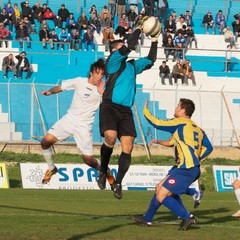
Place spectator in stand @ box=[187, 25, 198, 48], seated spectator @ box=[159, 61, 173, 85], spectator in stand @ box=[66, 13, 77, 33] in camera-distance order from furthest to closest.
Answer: spectator in stand @ box=[187, 25, 198, 48] < spectator in stand @ box=[66, 13, 77, 33] < seated spectator @ box=[159, 61, 173, 85]

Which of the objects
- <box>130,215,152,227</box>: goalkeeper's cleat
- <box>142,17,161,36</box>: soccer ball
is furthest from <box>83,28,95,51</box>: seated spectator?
<box>130,215,152,227</box>: goalkeeper's cleat

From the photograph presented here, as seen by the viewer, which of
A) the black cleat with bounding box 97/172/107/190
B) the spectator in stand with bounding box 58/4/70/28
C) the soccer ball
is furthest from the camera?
the spectator in stand with bounding box 58/4/70/28

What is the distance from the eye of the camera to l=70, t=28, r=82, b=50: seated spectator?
147 ft

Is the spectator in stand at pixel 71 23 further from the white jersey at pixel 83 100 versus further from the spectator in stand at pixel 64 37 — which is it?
the white jersey at pixel 83 100

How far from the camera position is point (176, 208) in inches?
562

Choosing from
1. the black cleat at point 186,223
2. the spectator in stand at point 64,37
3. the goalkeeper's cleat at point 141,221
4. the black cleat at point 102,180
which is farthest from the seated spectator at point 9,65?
the black cleat at point 186,223

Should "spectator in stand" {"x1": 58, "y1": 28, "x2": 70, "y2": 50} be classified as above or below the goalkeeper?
below

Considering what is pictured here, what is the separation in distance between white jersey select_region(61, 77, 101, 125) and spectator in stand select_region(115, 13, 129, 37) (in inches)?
1090

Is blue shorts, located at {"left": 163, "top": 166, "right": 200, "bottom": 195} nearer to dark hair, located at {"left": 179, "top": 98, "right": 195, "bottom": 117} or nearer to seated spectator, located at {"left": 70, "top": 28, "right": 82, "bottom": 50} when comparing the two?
dark hair, located at {"left": 179, "top": 98, "right": 195, "bottom": 117}

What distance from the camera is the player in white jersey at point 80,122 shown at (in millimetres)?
16984

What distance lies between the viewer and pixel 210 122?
125 feet

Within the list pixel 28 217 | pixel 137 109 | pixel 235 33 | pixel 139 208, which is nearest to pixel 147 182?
pixel 137 109

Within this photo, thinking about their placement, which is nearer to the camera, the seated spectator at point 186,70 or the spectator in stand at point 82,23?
the seated spectator at point 186,70

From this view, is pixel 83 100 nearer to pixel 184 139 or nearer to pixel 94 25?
pixel 184 139
